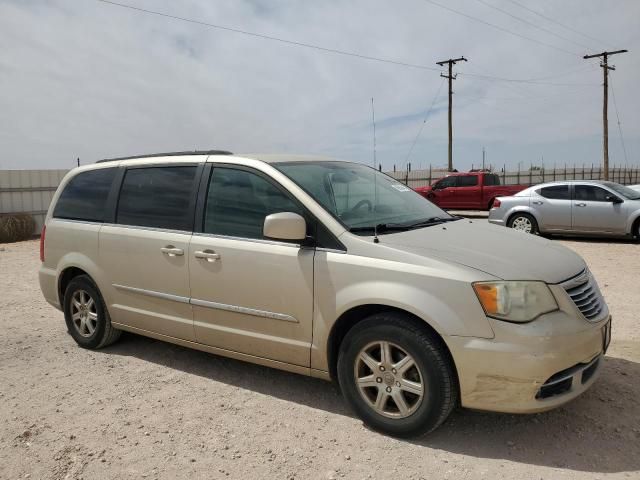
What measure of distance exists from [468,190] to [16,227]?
14539 mm

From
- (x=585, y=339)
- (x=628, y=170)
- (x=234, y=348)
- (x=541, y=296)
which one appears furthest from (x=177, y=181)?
(x=628, y=170)

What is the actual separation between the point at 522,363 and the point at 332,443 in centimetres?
120

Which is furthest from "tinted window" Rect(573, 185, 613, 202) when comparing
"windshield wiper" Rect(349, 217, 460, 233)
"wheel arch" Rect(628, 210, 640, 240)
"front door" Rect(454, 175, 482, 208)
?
"windshield wiper" Rect(349, 217, 460, 233)

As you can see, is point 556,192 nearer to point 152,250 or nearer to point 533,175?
point 152,250

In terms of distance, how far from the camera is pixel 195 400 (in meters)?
3.83

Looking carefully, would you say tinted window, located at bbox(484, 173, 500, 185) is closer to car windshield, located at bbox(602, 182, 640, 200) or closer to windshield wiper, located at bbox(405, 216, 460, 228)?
car windshield, located at bbox(602, 182, 640, 200)

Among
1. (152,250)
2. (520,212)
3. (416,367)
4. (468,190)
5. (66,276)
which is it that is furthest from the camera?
(468,190)

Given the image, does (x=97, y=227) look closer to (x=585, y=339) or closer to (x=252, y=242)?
(x=252, y=242)

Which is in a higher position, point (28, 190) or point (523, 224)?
point (28, 190)

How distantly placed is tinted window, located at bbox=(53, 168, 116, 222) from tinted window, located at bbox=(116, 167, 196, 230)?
0.88 feet

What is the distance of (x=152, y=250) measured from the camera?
4.23 m

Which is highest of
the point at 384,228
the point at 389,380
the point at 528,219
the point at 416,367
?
the point at 384,228

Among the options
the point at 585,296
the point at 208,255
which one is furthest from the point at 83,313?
the point at 585,296

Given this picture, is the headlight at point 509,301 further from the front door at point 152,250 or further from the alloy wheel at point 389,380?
the front door at point 152,250
